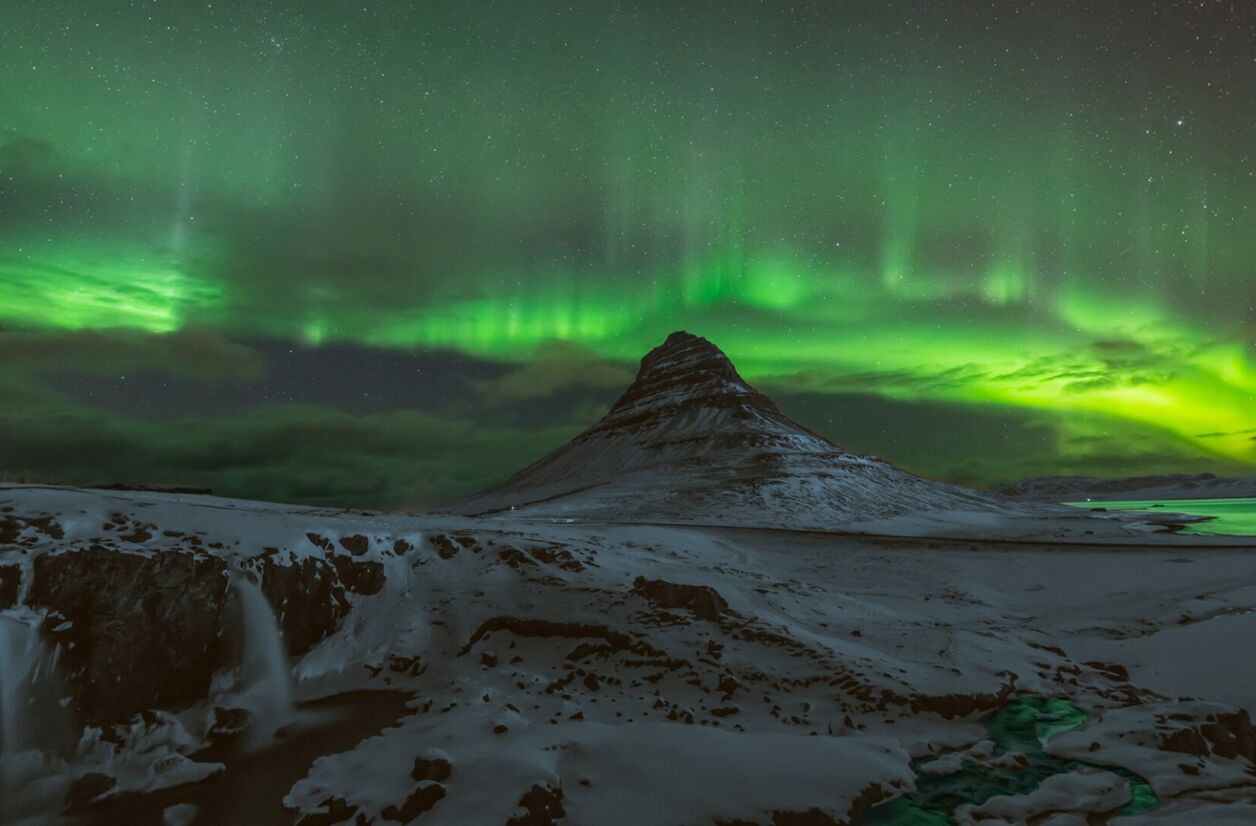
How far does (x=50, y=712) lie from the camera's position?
10516 millimetres

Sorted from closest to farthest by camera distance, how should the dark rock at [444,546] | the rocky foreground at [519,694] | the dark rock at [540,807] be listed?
the dark rock at [540,807] → the rocky foreground at [519,694] → the dark rock at [444,546]

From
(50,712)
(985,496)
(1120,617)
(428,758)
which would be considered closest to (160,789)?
(50,712)

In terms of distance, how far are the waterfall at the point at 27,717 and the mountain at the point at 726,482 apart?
201 ft

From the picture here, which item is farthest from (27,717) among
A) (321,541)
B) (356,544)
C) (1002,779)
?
(1002,779)

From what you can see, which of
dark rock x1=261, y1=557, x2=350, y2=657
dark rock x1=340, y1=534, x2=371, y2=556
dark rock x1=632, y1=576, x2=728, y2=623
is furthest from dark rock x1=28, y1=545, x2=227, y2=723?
dark rock x1=632, y1=576, x2=728, y2=623

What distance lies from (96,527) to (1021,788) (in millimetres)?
17296

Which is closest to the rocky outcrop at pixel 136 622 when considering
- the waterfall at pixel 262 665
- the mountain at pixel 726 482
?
the waterfall at pixel 262 665

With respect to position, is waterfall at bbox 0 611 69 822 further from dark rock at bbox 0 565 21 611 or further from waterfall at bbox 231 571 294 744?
waterfall at bbox 231 571 294 744

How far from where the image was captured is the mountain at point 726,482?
281 feet

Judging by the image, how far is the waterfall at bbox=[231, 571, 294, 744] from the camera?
1227 cm

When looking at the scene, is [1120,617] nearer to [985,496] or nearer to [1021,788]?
[1021,788]

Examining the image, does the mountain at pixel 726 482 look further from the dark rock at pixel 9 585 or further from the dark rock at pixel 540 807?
the dark rock at pixel 540 807

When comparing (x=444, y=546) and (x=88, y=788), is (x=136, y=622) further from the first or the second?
(x=444, y=546)

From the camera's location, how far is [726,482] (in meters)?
111
